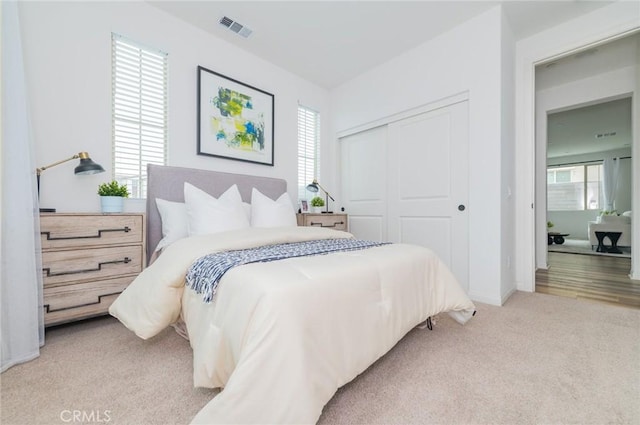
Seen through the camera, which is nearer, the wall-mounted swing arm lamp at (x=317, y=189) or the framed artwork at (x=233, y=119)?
the framed artwork at (x=233, y=119)

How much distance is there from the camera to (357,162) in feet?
12.8

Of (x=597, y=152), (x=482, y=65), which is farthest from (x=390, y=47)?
(x=597, y=152)

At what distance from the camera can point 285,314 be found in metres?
0.90

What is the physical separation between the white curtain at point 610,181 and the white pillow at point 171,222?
10.5 m

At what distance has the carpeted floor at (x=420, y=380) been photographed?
110cm

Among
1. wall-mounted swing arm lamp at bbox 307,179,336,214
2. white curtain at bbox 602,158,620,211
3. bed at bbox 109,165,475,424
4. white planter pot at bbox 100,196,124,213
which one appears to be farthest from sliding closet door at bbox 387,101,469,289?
white curtain at bbox 602,158,620,211

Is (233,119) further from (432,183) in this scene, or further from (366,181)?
(432,183)

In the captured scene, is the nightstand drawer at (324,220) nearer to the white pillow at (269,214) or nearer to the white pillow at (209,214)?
the white pillow at (269,214)

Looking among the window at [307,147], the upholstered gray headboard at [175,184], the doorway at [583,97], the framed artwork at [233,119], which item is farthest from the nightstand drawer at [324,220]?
the doorway at [583,97]

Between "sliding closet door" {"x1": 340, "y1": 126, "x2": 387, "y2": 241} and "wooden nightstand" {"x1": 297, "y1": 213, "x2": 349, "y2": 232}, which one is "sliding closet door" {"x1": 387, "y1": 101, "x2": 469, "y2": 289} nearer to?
"sliding closet door" {"x1": 340, "y1": 126, "x2": 387, "y2": 241}

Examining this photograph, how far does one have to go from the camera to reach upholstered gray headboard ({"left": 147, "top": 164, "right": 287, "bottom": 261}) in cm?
237

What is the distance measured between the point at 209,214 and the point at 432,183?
7.65 feet

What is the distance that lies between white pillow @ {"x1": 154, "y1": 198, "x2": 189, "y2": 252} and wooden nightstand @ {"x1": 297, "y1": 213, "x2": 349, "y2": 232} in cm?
140

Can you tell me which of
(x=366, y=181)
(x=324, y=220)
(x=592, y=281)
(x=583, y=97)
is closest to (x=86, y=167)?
Answer: (x=324, y=220)
